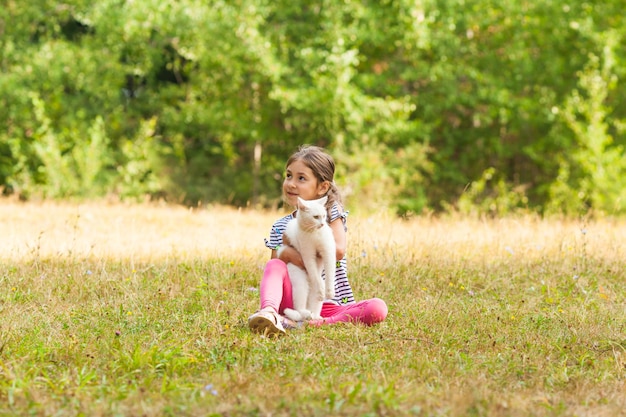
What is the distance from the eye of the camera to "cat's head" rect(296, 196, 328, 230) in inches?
173

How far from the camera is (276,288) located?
4.57m

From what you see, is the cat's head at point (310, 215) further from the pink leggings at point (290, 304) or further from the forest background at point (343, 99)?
the forest background at point (343, 99)

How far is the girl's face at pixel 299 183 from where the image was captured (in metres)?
4.85

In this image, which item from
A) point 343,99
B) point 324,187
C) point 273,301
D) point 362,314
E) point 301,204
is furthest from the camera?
point 343,99

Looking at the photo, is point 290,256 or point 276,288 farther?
point 290,256

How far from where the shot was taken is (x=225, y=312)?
16.6 ft

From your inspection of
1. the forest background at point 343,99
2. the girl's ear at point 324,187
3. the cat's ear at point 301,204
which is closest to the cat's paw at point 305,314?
the cat's ear at point 301,204

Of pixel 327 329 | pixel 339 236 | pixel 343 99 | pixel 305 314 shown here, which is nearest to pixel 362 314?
pixel 327 329

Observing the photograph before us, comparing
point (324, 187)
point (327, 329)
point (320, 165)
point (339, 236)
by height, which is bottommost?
point (327, 329)

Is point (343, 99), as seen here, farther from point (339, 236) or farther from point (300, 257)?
point (300, 257)

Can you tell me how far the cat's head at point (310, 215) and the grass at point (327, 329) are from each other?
2.07ft

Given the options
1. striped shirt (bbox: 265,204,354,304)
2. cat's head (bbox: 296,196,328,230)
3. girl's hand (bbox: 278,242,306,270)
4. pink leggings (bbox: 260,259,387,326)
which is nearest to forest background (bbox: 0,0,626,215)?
striped shirt (bbox: 265,204,354,304)

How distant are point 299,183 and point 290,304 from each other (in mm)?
755

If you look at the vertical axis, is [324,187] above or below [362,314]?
above
